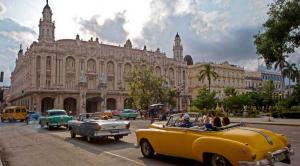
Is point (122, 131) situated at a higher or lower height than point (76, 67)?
lower

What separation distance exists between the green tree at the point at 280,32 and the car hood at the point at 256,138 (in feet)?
53.1

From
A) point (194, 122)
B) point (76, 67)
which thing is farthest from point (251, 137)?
point (76, 67)

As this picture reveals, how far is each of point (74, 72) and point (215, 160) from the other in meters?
63.2

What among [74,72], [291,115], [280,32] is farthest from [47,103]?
[280,32]

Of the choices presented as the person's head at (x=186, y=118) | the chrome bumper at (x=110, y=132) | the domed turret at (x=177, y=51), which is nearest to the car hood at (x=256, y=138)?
the person's head at (x=186, y=118)

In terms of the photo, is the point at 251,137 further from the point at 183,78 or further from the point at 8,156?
the point at 183,78

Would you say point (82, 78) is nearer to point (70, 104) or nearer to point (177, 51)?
point (70, 104)

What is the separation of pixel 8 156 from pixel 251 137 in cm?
859

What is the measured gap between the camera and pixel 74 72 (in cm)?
6744

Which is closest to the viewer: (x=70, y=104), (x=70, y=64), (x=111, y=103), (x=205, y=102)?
(x=205, y=102)

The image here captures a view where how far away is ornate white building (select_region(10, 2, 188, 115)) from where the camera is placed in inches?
2484

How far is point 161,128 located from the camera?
9.05 meters

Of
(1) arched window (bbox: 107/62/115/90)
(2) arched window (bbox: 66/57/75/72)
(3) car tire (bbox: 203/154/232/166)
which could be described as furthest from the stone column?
(3) car tire (bbox: 203/154/232/166)

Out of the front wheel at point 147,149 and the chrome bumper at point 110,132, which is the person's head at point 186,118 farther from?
the chrome bumper at point 110,132
